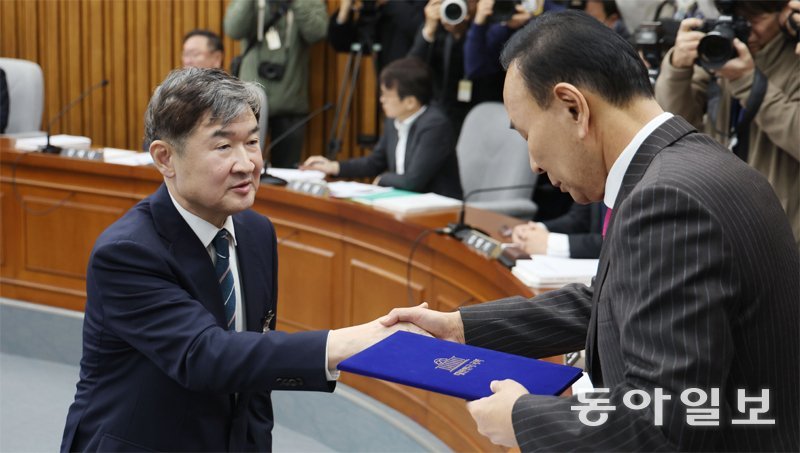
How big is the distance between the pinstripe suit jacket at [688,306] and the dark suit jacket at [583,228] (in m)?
1.46

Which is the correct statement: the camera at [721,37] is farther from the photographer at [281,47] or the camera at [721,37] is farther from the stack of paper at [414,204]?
the photographer at [281,47]

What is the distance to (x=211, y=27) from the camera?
6.52 m

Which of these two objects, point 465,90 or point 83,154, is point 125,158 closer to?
point 83,154

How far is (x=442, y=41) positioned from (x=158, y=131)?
3.20 m

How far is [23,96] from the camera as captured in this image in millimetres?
5523

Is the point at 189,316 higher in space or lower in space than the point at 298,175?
higher

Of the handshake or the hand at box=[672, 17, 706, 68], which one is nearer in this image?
the handshake

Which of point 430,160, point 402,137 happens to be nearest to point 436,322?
point 430,160

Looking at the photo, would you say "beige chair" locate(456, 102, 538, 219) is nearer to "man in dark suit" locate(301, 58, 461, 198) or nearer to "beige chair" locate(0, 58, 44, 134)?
→ "man in dark suit" locate(301, 58, 461, 198)

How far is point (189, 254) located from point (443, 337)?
1.62ft

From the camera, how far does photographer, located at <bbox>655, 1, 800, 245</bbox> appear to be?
281 cm

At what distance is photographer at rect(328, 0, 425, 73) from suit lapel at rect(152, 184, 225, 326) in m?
3.61

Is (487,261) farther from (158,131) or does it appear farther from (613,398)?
(613,398)

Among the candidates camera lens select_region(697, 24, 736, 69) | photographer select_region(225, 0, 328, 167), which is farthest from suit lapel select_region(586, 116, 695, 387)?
photographer select_region(225, 0, 328, 167)
